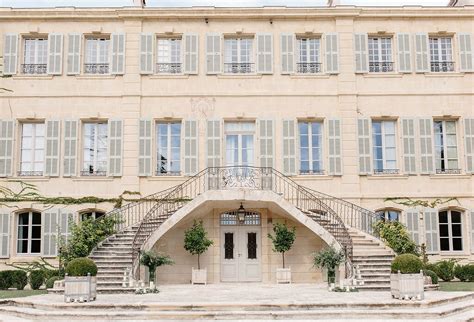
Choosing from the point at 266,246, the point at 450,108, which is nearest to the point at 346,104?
the point at 450,108

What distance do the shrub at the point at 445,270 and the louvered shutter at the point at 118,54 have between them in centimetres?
1126

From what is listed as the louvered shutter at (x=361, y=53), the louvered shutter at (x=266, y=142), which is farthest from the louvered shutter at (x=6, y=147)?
the louvered shutter at (x=361, y=53)

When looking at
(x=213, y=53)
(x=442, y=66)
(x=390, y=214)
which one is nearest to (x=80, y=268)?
(x=213, y=53)

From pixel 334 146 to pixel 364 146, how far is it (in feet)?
3.07

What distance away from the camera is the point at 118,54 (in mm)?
20312

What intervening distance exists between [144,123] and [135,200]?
8.00 ft

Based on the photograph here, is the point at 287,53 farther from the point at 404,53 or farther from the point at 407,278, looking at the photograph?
the point at 407,278

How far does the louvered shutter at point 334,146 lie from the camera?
19742 millimetres

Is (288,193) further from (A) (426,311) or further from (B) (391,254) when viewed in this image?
(A) (426,311)

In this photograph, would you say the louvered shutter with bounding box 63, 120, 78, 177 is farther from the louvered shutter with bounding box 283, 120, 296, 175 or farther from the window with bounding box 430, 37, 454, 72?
the window with bounding box 430, 37, 454, 72

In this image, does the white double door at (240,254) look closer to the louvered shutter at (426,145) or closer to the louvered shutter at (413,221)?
the louvered shutter at (413,221)

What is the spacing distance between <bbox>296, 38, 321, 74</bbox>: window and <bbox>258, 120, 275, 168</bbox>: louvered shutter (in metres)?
2.07

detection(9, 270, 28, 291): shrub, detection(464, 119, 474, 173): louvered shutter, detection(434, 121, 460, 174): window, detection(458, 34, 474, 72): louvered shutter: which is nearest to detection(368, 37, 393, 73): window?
detection(458, 34, 474, 72): louvered shutter

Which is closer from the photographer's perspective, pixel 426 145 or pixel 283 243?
pixel 283 243
